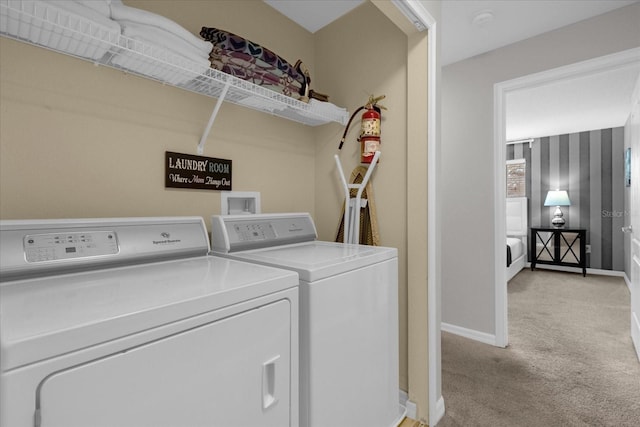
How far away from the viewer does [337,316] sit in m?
1.18

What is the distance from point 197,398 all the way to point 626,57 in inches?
122

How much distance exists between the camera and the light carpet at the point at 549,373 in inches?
69.7

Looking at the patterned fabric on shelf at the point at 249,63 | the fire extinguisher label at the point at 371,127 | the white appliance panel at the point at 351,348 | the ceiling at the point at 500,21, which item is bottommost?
the white appliance panel at the point at 351,348

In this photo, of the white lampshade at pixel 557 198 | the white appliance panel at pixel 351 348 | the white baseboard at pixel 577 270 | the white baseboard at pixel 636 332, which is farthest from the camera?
the white lampshade at pixel 557 198

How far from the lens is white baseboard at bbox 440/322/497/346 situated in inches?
106

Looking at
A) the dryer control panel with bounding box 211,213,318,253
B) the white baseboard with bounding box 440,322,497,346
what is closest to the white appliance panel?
the dryer control panel with bounding box 211,213,318,253

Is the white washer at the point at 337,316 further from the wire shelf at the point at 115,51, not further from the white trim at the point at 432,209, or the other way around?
the wire shelf at the point at 115,51

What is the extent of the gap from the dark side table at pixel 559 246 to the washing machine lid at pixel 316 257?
5.67 m

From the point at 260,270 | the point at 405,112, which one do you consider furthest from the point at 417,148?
the point at 260,270

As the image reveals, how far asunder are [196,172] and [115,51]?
59 centimetres

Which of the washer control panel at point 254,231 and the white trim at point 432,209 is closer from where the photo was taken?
the washer control panel at point 254,231

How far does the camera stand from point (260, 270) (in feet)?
3.55

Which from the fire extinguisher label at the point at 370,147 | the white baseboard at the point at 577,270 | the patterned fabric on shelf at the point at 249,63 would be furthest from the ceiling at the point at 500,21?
the white baseboard at the point at 577,270

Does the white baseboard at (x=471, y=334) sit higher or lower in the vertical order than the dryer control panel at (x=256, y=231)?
lower
